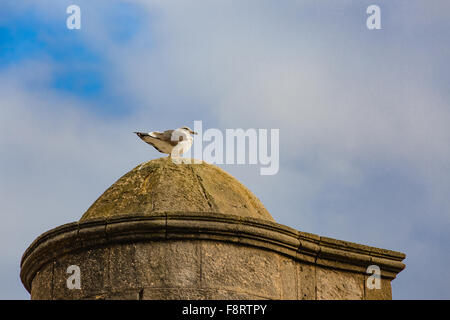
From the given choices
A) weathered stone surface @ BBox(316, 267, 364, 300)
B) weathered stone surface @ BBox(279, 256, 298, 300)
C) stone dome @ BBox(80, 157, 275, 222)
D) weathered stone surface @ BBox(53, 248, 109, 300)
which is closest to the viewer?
weathered stone surface @ BBox(53, 248, 109, 300)

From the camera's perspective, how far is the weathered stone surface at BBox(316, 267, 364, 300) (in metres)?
7.88

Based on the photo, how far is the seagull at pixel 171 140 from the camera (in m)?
8.55

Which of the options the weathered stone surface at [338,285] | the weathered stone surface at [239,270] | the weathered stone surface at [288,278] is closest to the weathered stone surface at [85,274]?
the weathered stone surface at [239,270]

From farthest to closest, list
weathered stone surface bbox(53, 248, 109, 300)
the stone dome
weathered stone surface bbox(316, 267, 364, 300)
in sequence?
weathered stone surface bbox(316, 267, 364, 300), the stone dome, weathered stone surface bbox(53, 248, 109, 300)

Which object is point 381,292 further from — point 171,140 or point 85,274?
point 85,274

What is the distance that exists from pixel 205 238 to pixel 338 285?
4.47 ft

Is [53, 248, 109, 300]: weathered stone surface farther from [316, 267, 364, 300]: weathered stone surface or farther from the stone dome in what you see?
[316, 267, 364, 300]: weathered stone surface

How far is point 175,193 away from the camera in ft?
25.7

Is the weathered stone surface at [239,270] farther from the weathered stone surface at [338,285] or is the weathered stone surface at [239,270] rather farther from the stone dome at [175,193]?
the weathered stone surface at [338,285]

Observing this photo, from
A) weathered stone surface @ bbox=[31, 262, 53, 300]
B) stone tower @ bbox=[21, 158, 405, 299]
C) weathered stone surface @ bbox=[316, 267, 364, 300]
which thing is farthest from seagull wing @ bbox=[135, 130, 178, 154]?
weathered stone surface @ bbox=[316, 267, 364, 300]

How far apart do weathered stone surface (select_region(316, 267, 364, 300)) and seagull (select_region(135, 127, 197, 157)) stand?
1.70 meters

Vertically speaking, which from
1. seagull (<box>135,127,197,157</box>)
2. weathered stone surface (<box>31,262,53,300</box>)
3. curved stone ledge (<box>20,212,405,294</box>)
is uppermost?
seagull (<box>135,127,197,157</box>)
